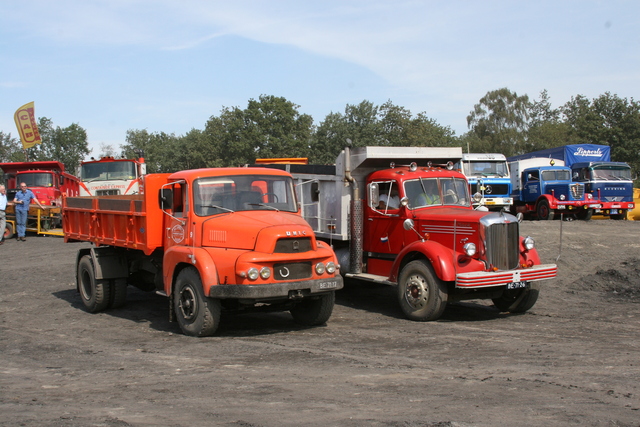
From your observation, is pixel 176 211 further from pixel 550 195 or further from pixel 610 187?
pixel 610 187

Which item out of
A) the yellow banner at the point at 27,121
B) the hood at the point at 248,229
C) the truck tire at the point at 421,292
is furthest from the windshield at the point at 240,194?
the yellow banner at the point at 27,121

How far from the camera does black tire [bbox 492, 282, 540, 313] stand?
33.1 feet

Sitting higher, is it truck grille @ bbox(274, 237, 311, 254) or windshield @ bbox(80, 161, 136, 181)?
windshield @ bbox(80, 161, 136, 181)

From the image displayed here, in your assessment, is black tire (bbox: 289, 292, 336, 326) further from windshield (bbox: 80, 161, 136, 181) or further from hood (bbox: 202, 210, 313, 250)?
windshield (bbox: 80, 161, 136, 181)

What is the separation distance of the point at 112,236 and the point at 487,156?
21163 millimetres

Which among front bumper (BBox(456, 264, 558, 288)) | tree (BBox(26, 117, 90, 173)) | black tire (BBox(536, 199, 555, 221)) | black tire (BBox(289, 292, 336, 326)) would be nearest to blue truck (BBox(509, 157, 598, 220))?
black tire (BBox(536, 199, 555, 221))

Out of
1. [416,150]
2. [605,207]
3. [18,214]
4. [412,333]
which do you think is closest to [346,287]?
[416,150]

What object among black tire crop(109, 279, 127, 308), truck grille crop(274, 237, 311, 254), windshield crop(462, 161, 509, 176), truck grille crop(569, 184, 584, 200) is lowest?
black tire crop(109, 279, 127, 308)

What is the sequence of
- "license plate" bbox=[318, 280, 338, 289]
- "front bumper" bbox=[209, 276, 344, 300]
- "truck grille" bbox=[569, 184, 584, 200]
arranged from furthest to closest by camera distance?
"truck grille" bbox=[569, 184, 584, 200]
"license plate" bbox=[318, 280, 338, 289]
"front bumper" bbox=[209, 276, 344, 300]

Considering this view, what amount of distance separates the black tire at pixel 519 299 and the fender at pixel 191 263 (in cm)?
488

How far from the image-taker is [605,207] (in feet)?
83.0

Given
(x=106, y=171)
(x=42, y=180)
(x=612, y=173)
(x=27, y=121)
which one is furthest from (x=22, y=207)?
(x=612, y=173)

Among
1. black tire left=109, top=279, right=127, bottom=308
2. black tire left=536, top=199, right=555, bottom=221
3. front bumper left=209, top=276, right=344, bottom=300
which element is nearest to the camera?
front bumper left=209, top=276, right=344, bottom=300

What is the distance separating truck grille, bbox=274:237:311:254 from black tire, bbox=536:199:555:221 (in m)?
19.8
